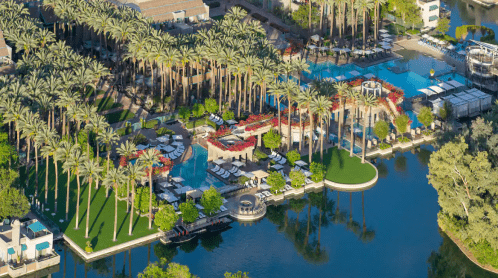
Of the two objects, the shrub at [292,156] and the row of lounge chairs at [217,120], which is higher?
the row of lounge chairs at [217,120]

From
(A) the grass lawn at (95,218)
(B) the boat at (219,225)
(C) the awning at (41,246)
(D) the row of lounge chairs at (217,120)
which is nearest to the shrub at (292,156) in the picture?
(D) the row of lounge chairs at (217,120)

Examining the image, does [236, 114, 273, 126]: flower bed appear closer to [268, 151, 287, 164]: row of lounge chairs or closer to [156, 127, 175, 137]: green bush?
[268, 151, 287, 164]: row of lounge chairs

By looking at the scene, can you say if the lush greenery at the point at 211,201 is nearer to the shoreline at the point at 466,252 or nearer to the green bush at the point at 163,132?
the green bush at the point at 163,132

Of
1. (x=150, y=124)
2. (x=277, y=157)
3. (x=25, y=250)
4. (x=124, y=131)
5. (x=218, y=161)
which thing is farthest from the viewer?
(x=150, y=124)

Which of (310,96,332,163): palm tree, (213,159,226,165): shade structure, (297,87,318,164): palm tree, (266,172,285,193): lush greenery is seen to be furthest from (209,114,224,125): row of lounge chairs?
(266,172,285,193): lush greenery

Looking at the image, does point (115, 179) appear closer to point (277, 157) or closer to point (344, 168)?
point (277, 157)

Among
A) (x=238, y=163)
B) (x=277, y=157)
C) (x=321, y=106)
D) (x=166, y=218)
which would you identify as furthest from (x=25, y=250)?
(x=321, y=106)
